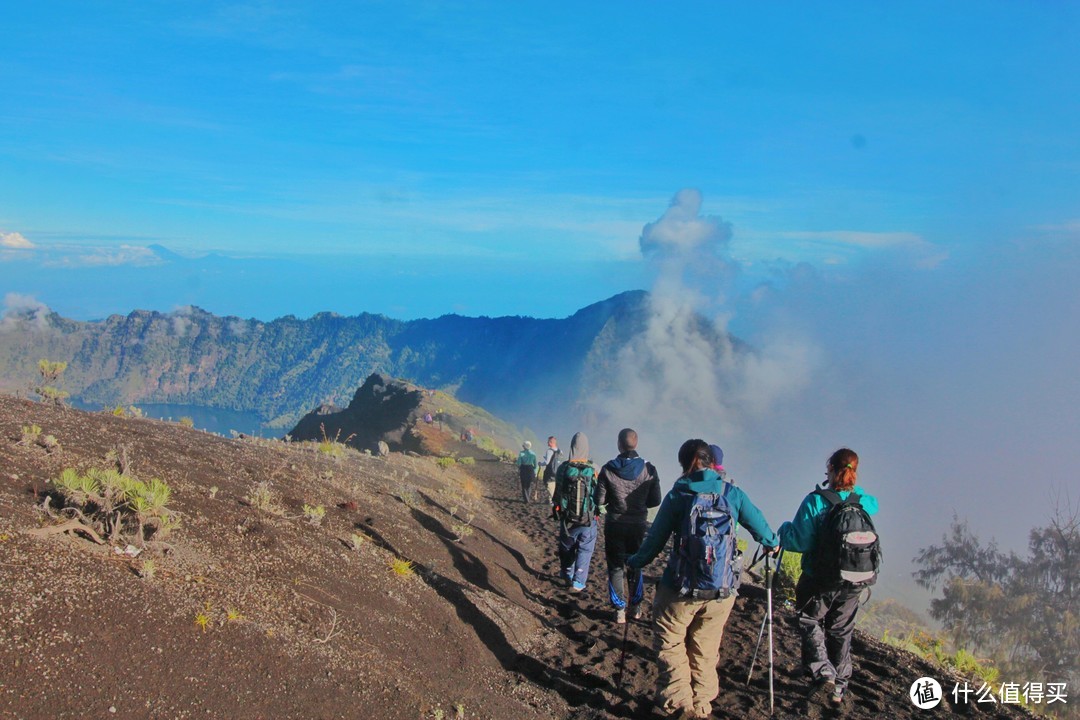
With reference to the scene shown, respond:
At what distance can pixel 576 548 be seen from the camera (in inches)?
386

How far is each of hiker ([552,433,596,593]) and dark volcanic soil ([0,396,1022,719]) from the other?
3.00ft

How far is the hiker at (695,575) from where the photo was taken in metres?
5.50

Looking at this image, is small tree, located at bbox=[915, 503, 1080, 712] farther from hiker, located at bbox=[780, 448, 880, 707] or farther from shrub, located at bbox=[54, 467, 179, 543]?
shrub, located at bbox=[54, 467, 179, 543]

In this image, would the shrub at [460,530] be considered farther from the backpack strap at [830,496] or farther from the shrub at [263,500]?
the backpack strap at [830,496]

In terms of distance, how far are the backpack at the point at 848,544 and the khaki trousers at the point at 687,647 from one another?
3.15 ft

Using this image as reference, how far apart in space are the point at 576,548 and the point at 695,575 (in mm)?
4482

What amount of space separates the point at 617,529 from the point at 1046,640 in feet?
79.6

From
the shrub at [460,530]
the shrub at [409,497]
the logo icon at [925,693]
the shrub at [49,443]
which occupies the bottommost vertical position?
the logo icon at [925,693]

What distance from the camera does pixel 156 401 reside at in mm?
104688

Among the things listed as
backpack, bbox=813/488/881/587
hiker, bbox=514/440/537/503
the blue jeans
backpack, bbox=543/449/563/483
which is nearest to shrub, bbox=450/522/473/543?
the blue jeans

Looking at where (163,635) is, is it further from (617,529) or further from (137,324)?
(137,324)

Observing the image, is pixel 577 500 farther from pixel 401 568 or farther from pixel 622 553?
pixel 401 568

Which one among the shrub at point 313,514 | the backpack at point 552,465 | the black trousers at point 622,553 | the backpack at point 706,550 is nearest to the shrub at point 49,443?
the shrub at point 313,514

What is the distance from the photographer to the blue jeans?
956 centimetres
